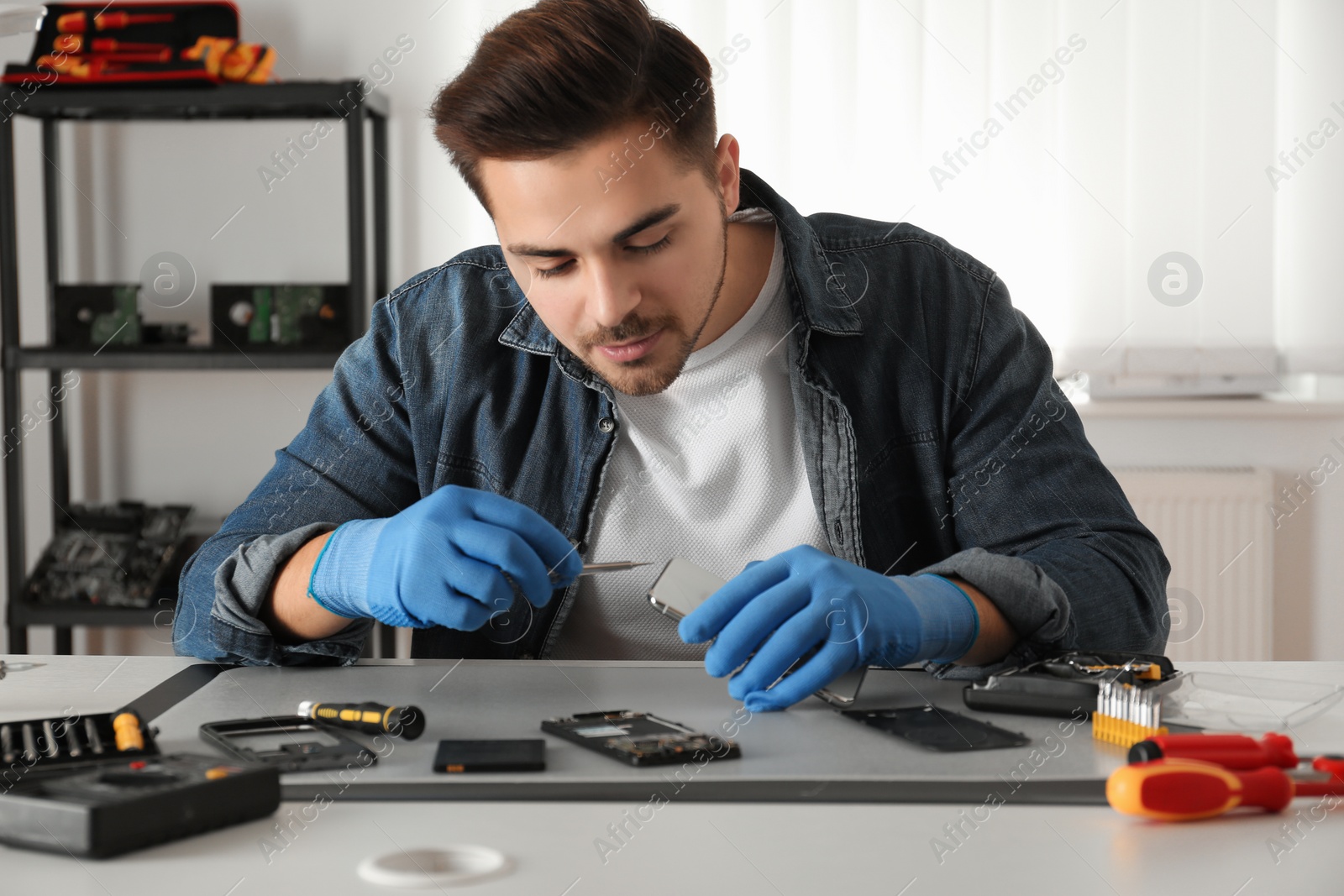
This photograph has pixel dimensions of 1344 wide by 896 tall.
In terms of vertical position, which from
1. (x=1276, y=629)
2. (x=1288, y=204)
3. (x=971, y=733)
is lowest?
(x=1276, y=629)

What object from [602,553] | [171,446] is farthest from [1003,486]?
[171,446]

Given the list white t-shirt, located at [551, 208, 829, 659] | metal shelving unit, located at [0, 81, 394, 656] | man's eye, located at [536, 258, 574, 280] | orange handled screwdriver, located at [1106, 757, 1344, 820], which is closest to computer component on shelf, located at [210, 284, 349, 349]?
metal shelving unit, located at [0, 81, 394, 656]

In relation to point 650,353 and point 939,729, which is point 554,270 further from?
point 939,729

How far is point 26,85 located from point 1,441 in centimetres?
64

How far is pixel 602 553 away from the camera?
1226 mm

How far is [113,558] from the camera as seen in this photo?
2266mm

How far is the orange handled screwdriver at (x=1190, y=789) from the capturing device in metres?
0.63

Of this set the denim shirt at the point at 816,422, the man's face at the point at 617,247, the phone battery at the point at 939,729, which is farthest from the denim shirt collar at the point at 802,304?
the phone battery at the point at 939,729

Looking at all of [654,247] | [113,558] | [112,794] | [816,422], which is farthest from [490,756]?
[113,558]

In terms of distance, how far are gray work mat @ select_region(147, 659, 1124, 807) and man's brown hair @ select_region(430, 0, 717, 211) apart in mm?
408

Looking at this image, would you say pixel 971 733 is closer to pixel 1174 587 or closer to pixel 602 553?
pixel 602 553

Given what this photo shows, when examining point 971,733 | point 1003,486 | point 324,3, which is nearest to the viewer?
point 971,733

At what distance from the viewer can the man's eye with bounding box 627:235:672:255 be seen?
1040mm

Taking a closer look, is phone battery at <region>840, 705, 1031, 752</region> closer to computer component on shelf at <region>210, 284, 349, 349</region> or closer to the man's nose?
the man's nose
